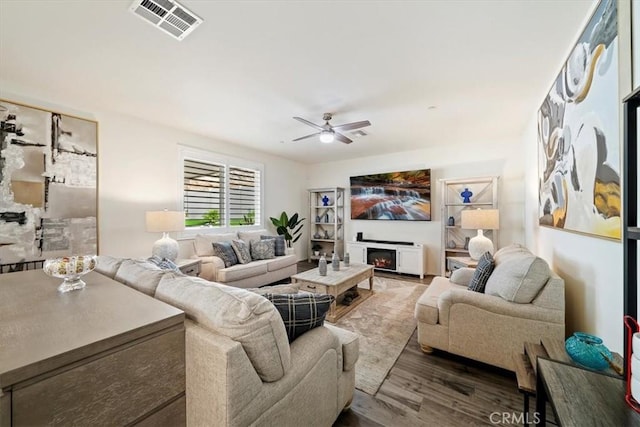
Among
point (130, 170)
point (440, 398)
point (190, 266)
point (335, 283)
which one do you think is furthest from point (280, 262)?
point (440, 398)

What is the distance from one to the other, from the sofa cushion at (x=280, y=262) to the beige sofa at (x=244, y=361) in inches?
112

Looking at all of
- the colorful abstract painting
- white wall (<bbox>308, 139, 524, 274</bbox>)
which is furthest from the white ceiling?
white wall (<bbox>308, 139, 524, 274</bbox>)

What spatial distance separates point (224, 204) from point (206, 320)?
4.07m

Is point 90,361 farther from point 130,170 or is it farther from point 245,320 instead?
point 130,170

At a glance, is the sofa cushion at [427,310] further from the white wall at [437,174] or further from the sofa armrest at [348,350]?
the white wall at [437,174]

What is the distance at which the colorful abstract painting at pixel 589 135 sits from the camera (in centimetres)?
135

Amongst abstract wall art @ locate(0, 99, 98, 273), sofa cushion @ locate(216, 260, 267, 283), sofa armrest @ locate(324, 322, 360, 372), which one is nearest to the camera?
sofa armrest @ locate(324, 322, 360, 372)

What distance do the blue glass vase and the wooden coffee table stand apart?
80.2 inches

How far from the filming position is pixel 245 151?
511 cm

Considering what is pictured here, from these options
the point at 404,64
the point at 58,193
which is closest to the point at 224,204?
the point at 58,193

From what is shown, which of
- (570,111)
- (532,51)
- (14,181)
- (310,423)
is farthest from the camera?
(14,181)

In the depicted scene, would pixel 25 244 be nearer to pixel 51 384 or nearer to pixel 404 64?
pixel 51 384

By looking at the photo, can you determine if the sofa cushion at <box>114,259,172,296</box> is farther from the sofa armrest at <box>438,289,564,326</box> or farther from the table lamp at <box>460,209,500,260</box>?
the table lamp at <box>460,209,500,260</box>

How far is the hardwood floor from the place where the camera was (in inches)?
60.7
